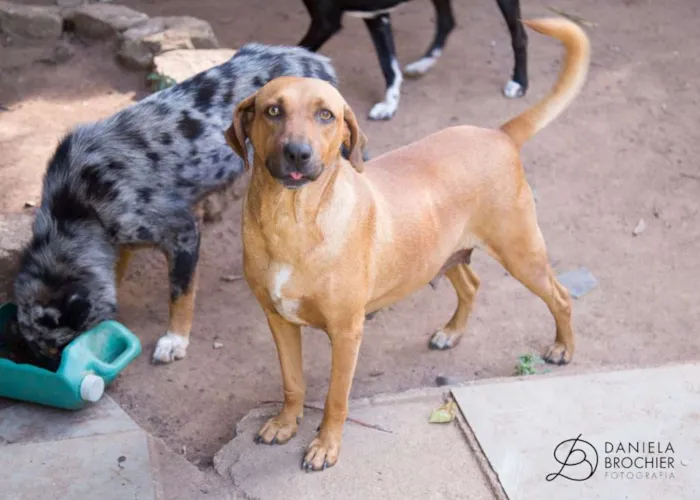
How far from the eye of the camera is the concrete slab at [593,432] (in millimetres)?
3057

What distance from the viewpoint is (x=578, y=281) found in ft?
15.4

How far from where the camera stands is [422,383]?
396 centimetres

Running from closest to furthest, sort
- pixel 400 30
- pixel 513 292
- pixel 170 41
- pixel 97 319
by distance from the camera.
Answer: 1. pixel 97 319
2. pixel 513 292
3. pixel 170 41
4. pixel 400 30

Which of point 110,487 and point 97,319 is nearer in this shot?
point 110,487

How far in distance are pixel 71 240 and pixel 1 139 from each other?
1.98 m

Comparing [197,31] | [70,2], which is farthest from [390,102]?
[70,2]

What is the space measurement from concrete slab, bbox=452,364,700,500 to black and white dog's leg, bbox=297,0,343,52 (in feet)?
11.1

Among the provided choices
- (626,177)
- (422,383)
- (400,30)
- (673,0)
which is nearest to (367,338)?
(422,383)

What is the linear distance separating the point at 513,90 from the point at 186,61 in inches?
93.5

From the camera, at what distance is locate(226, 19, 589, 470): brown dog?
2775mm

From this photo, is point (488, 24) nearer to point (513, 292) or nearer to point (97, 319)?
point (513, 292)

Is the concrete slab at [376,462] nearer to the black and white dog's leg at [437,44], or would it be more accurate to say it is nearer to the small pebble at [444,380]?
the small pebble at [444,380]

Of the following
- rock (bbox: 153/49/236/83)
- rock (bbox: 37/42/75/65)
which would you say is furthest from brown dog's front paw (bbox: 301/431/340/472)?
rock (bbox: 37/42/75/65)

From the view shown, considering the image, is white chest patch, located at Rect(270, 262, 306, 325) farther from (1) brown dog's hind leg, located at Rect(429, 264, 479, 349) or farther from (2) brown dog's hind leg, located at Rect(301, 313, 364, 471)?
(1) brown dog's hind leg, located at Rect(429, 264, 479, 349)
